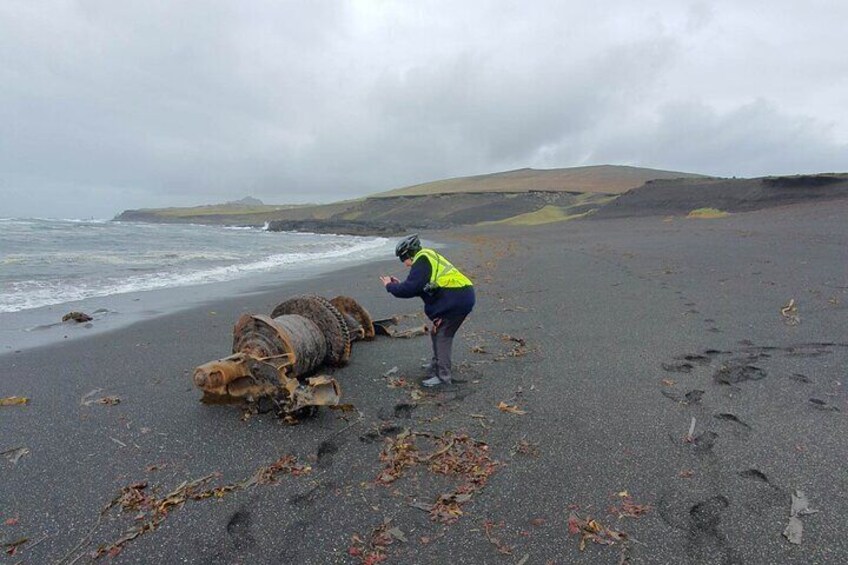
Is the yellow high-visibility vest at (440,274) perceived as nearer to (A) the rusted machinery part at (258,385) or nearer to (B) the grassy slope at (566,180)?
(A) the rusted machinery part at (258,385)

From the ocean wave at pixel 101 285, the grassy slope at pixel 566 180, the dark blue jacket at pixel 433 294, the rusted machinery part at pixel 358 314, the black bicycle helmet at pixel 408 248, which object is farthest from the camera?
the grassy slope at pixel 566 180

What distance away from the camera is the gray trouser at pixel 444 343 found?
6.23m

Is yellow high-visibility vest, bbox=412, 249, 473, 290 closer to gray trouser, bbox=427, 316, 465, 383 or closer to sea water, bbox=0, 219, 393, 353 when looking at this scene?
gray trouser, bbox=427, 316, 465, 383

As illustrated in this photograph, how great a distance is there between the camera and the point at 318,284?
1645 centimetres

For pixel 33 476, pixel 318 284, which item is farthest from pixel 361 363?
pixel 318 284

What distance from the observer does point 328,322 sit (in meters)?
6.86

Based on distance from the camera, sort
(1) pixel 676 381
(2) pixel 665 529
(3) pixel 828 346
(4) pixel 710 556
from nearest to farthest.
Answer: (4) pixel 710 556 → (2) pixel 665 529 → (1) pixel 676 381 → (3) pixel 828 346

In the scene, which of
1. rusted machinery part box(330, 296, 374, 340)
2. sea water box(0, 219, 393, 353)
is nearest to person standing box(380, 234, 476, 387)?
rusted machinery part box(330, 296, 374, 340)

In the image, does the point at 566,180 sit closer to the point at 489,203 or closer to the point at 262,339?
the point at 489,203

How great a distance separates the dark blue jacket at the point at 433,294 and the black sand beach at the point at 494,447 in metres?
0.96

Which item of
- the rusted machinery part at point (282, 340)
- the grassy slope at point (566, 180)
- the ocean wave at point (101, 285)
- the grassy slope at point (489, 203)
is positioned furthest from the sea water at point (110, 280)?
the grassy slope at point (566, 180)

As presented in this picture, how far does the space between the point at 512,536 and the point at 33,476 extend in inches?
158

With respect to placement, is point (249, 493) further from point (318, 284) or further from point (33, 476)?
point (318, 284)

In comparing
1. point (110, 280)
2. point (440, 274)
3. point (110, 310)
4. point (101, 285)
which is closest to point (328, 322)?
point (440, 274)
